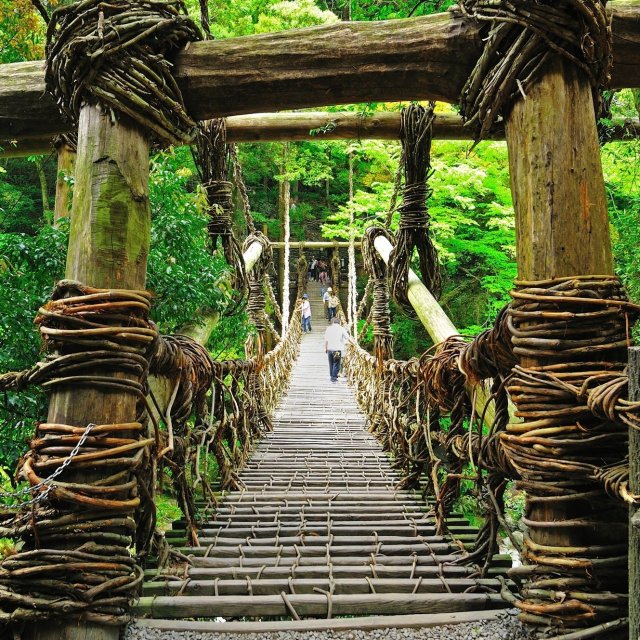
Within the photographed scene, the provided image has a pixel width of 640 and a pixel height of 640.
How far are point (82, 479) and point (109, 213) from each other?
1.91 feet

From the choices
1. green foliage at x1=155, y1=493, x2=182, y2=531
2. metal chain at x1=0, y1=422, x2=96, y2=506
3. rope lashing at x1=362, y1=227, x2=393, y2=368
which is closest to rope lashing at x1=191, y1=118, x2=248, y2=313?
rope lashing at x1=362, y1=227, x2=393, y2=368

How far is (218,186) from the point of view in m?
2.95

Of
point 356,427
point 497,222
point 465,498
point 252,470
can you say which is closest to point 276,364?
point 356,427

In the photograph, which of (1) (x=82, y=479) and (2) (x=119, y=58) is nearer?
(1) (x=82, y=479)

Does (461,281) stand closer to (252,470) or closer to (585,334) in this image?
(252,470)

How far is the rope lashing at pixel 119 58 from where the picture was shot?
1.17 m

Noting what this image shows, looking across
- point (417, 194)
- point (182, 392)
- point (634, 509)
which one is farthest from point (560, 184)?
point (417, 194)

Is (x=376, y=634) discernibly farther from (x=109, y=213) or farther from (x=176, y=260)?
(x=176, y=260)

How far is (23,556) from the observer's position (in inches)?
37.9

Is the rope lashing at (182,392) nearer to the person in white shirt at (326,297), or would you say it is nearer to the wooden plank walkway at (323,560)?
the wooden plank walkway at (323,560)

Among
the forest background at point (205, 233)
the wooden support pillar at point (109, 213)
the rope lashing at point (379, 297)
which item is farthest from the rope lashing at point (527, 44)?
the rope lashing at point (379, 297)

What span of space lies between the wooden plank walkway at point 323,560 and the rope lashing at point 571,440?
0.84 feet

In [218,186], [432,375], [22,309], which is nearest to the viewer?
[432,375]

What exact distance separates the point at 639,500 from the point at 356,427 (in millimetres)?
3815
